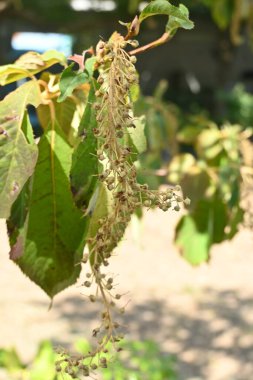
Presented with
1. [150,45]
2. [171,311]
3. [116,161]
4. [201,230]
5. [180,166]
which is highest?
[171,311]

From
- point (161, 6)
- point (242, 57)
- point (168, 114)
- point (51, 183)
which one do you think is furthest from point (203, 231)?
point (242, 57)

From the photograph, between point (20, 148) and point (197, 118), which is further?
point (197, 118)

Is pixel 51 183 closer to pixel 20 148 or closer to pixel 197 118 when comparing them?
pixel 20 148

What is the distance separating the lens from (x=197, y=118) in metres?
2.30

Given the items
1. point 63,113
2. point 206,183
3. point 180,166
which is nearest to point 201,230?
point 206,183

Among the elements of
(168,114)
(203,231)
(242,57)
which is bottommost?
(203,231)

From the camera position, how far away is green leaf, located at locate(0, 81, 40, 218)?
24.1 inches

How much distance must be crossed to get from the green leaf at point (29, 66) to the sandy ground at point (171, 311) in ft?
8.47

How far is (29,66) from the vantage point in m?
0.73

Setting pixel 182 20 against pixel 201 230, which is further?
pixel 201 230

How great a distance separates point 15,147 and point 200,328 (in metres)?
3.66

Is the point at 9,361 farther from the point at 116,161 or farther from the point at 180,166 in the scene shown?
the point at 116,161

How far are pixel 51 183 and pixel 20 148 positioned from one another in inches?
3.6

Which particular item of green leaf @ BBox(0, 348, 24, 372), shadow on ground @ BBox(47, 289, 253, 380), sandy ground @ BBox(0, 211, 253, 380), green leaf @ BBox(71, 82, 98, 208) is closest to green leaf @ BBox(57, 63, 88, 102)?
green leaf @ BBox(71, 82, 98, 208)
